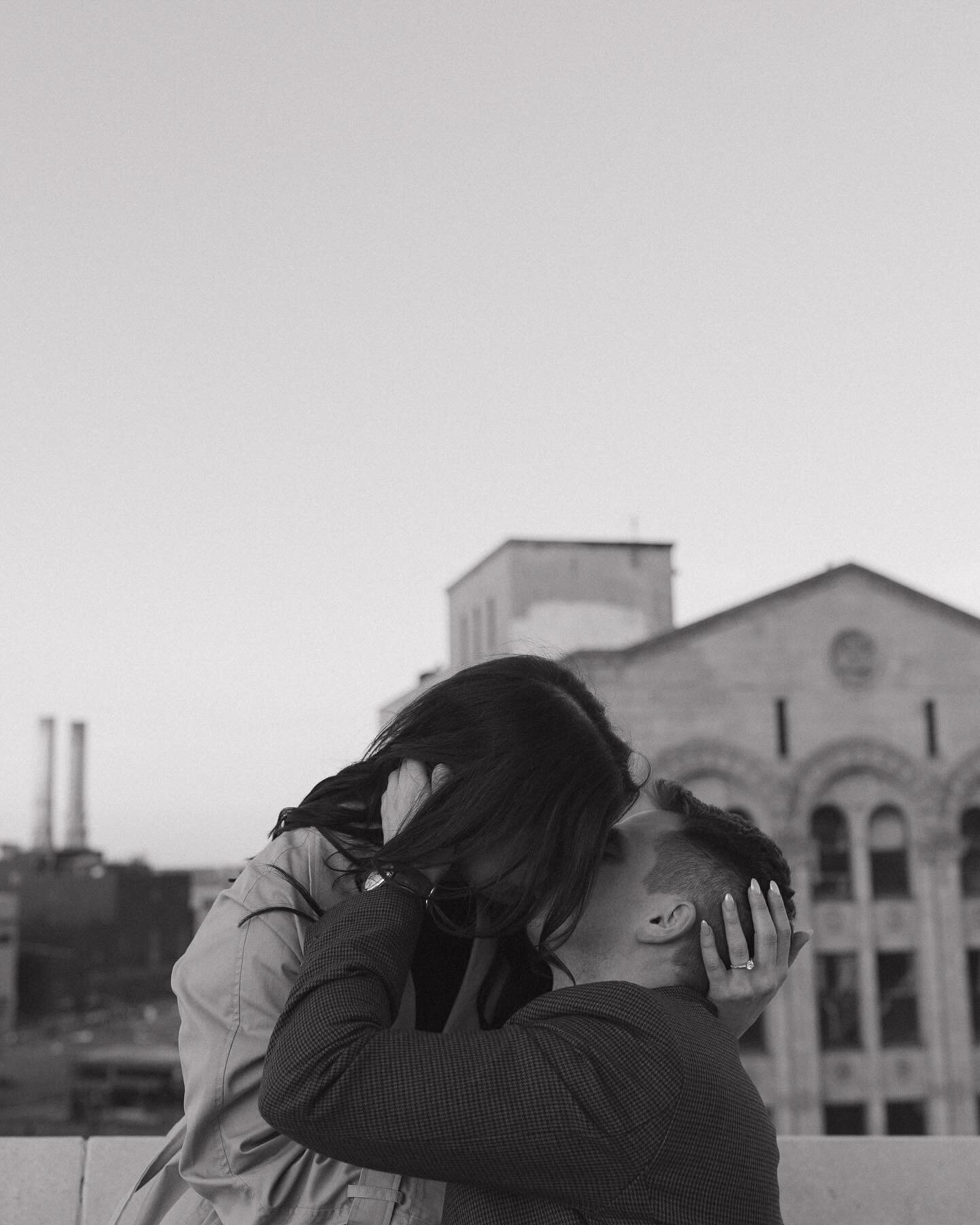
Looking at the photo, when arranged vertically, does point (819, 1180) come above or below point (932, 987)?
above

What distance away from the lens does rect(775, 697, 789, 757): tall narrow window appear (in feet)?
88.6

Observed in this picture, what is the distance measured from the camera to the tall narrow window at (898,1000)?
1037 inches

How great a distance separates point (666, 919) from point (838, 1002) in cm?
2627

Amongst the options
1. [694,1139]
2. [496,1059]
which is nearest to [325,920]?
[496,1059]

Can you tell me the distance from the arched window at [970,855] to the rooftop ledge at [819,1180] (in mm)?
25200

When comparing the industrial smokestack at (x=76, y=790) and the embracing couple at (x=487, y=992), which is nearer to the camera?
the embracing couple at (x=487, y=992)

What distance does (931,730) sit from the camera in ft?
90.4

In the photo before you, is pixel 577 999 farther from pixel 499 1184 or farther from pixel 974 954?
pixel 974 954

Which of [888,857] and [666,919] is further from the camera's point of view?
[888,857]

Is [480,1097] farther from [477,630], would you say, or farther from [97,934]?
[97,934]

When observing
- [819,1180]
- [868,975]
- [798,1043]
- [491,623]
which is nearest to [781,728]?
[868,975]

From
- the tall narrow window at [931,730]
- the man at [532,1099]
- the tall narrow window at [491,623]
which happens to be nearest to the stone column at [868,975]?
the tall narrow window at [931,730]

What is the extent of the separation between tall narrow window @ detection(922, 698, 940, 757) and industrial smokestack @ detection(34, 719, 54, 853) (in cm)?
3031

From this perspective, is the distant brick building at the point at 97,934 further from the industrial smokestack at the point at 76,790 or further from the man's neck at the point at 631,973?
the man's neck at the point at 631,973
